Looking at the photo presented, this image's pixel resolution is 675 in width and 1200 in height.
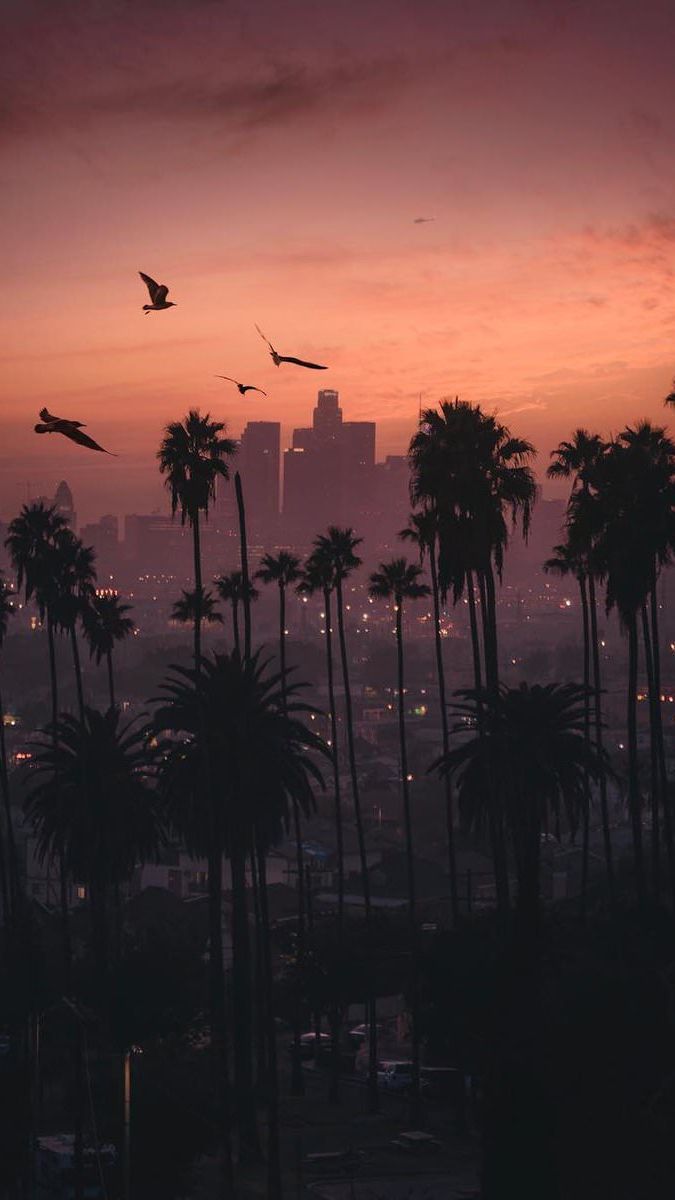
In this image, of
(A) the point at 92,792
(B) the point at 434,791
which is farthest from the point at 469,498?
(B) the point at 434,791

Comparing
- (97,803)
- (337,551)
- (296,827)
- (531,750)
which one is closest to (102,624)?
(337,551)

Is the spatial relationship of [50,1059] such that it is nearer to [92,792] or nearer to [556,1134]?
[92,792]

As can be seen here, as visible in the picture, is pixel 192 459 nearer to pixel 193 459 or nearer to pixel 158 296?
pixel 193 459

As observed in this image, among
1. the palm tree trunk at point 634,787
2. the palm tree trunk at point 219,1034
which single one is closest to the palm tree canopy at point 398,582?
the palm tree trunk at point 634,787

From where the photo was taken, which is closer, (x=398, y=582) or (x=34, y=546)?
(x=34, y=546)

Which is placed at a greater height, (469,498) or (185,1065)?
(469,498)

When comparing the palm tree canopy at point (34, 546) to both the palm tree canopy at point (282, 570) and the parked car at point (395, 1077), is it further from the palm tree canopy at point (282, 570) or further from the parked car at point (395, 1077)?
the parked car at point (395, 1077)

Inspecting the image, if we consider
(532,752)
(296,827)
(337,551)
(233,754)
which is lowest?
(296,827)
